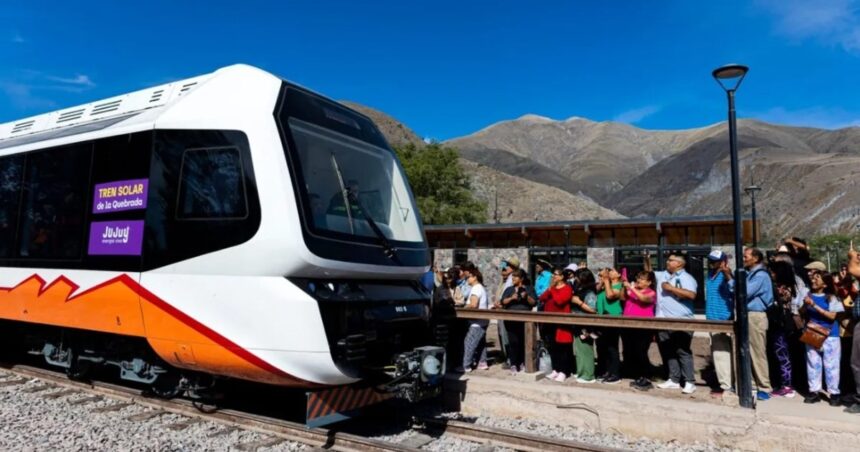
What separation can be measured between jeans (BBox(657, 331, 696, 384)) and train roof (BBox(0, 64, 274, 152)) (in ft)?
17.7

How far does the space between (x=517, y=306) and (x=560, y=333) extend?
906mm

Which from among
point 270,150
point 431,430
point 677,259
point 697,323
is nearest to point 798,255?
point 677,259

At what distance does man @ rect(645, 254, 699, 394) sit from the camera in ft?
23.4

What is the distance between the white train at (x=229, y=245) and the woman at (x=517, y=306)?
2.13m

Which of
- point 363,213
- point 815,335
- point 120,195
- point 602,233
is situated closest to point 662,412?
point 815,335

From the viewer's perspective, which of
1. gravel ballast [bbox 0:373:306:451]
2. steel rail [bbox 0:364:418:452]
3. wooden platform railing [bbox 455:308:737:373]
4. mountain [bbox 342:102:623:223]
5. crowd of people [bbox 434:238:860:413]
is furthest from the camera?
mountain [bbox 342:102:623:223]

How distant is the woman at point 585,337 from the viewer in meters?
7.62

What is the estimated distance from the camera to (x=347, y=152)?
6383 mm

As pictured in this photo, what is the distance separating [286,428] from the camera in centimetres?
584

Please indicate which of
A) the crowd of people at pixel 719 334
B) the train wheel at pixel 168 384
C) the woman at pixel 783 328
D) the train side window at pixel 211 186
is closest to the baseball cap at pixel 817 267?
the crowd of people at pixel 719 334

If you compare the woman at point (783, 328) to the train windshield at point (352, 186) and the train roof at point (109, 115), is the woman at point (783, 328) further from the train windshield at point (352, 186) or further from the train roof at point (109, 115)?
the train roof at point (109, 115)

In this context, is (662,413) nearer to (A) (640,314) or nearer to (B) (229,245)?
(A) (640,314)

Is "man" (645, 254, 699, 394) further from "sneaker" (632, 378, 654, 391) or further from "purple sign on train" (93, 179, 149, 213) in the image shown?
"purple sign on train" (93, 179, 149, 213)

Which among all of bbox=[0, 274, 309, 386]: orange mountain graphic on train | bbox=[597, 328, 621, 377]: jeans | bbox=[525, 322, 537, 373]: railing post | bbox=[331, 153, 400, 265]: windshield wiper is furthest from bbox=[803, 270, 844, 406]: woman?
bbox=[0, 274, 309, 386]: orange mountain graphic on train
